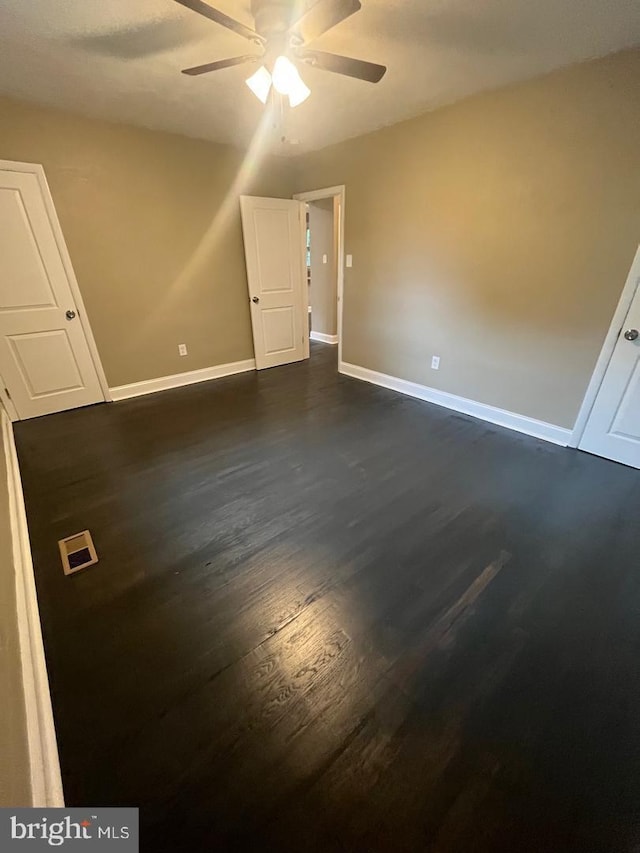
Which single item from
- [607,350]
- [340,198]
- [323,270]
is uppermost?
[340,198]

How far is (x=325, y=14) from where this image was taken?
4.72ft

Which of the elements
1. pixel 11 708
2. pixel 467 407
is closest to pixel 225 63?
pixel 11 708

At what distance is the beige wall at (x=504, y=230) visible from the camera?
2.26 m

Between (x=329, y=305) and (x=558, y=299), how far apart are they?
147 inches

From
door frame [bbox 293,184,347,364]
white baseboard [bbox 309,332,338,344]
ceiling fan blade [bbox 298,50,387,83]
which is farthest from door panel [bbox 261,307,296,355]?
ceiling fan blade [bbox 298,50,387,83]

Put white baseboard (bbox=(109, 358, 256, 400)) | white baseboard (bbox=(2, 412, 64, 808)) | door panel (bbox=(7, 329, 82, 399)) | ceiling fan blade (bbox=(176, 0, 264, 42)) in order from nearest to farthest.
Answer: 1. white baseboard (bbox=(2, 412, 64, 808))
2. ceiling fan blade (bbox=(176, 0, 264, 42))
3. door panel (bbox=(7, 329, 82, 399))
4. white baseboard (bbox=(109, 358, 256, 400))

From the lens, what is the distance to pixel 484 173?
2770mm

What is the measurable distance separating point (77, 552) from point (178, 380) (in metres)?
2.61

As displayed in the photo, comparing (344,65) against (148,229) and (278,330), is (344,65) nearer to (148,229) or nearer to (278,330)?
(148,229)

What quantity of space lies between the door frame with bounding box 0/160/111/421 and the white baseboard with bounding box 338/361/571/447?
2719 millimetres

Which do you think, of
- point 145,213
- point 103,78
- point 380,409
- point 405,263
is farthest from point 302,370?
Answer: point 103,78

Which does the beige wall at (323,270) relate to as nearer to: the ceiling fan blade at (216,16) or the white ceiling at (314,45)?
the white ceiling at (314,45)

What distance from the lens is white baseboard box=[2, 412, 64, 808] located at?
997mm

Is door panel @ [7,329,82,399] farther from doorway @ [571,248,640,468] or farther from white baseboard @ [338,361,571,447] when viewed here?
doorway @ [571,248,640,468]
